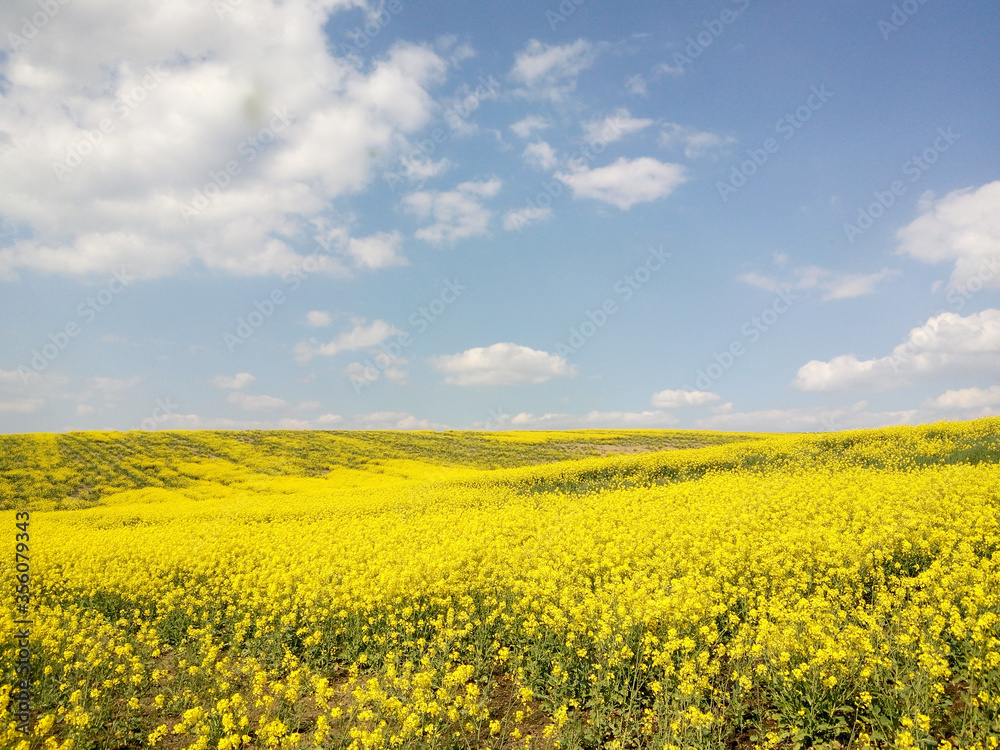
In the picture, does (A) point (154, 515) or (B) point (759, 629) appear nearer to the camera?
(B) point (759, 629)

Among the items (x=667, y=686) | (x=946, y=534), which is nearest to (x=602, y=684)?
(x=667, y=686)

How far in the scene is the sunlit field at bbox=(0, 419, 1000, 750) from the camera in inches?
213

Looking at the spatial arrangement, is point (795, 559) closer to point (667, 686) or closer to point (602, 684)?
point (667, 686)

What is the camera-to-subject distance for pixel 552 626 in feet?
23.6

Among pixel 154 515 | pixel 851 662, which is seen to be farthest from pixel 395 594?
pixel 154 515

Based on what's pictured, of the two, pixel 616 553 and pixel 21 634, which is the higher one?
pixel 616 553

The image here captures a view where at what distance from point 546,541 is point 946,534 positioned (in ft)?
22.2

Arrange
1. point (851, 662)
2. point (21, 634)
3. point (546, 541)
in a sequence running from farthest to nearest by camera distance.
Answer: point (546, 541) < point (21, 634) < point (851, 662)

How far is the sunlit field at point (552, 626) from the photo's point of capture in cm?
540

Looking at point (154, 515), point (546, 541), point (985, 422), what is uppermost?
point (985, 422)

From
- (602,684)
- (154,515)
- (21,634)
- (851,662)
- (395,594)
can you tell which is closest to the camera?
(851,662)

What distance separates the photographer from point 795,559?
8695 mm

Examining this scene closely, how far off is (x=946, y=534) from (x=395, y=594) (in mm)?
9131

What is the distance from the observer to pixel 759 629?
6188 mm
